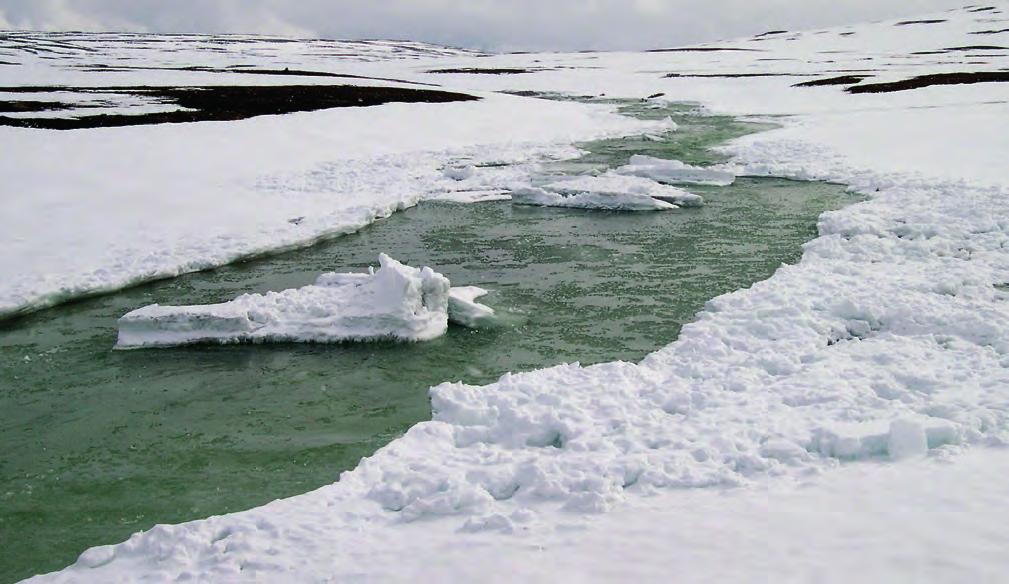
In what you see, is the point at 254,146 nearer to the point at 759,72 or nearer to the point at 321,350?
the point at 321,350

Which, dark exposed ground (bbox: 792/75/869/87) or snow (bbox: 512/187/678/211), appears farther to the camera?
dark exposed ground (bbox: 792/75/869/87)

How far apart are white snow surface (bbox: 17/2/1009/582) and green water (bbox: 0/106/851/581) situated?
0.60 m

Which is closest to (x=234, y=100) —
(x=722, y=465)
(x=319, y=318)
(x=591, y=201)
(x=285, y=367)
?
(x=591, y=201)

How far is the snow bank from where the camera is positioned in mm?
16734

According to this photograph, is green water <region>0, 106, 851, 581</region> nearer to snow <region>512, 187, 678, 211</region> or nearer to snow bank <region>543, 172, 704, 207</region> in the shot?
snow <region>512, 187, 678, 211</region>

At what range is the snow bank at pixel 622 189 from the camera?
54.9 feet

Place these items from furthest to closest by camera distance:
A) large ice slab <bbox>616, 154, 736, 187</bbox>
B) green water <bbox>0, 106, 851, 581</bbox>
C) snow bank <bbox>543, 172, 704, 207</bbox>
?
large ice slab <bbox>616, 154, 736, 187</bbox> → snow bank <bbox>543, 172, 704, 207</bbox> → green water <bbox>0, 106, 851, 581</bbox>

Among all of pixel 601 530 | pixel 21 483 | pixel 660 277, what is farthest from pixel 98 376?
pixel 660 277

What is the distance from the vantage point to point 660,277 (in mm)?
11531

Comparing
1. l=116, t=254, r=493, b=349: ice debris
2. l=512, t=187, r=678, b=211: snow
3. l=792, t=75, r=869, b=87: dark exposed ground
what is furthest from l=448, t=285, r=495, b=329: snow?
l=792, t=75, r=869, b=87: dark exposed ground

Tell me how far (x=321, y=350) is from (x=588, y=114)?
2818cm

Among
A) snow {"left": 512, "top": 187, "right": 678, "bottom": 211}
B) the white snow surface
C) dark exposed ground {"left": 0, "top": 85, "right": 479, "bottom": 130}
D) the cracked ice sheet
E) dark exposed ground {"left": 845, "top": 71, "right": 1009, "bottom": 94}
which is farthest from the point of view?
dark exposed ground {"left": 845, "top": 71, "right": 1009, "bottom": 94}

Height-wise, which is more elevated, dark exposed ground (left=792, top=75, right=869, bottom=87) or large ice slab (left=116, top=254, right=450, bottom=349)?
dark exposed ground (left=792, top=75, right=869, bottom=87)

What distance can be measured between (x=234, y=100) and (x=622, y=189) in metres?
25.9
